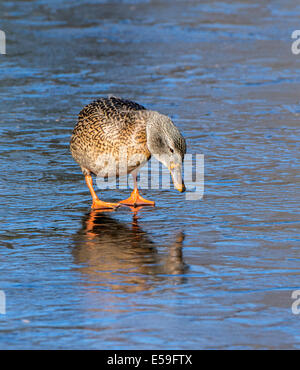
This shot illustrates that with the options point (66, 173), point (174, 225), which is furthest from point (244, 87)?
point (174, 225)

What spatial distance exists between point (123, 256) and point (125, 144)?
48.5 inches

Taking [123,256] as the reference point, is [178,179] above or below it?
above

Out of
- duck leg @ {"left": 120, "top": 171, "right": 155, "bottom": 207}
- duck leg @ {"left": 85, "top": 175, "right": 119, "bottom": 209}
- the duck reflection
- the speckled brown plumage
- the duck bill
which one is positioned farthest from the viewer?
duck leg @ {"left": 120, "top": 171, "right": 155, "bottom": 207}

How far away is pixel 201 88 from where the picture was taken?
11352mm

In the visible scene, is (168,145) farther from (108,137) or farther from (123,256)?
(123,256)

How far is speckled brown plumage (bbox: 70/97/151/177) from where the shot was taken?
6.42 metres

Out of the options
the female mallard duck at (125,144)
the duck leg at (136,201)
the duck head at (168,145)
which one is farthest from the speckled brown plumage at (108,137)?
the duck leg at (136,201)

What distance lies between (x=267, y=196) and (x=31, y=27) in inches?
419

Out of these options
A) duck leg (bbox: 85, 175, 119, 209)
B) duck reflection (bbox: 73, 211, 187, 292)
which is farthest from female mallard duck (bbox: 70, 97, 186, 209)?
duck reflection (bbox: 73, 211, 187, 292)

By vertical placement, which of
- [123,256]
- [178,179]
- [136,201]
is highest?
[178,179]

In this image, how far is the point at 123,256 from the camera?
18.1 ft

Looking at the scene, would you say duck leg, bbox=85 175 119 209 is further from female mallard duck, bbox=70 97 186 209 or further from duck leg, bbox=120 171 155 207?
duck leg, bbox=120 171 155 207

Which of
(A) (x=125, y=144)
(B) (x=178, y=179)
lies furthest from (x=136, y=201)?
(B) (x=178, y=179)

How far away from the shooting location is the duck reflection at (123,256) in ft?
16.6
